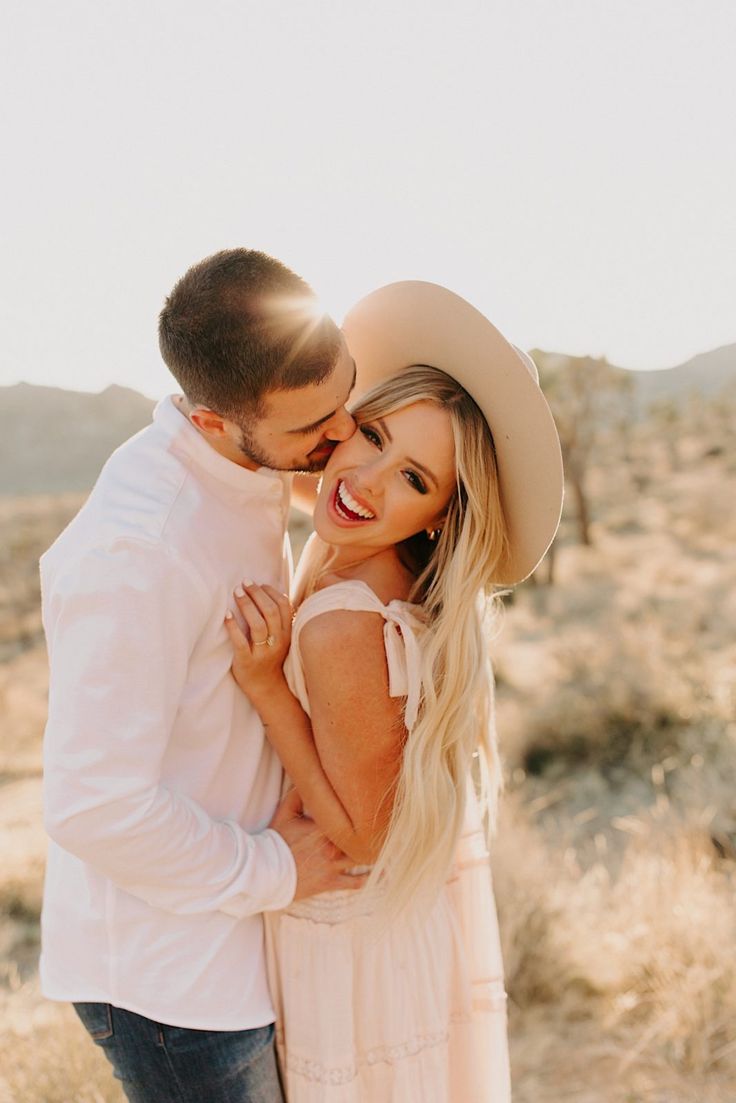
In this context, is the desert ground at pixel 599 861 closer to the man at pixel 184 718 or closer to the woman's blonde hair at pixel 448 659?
the man at pixel 184 718

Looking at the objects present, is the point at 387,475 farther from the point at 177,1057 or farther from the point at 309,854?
the point at 177,1057

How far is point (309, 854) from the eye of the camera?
77.9 inches

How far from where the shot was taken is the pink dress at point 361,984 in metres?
2.00

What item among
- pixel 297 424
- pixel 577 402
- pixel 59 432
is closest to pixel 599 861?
pixel 297 424

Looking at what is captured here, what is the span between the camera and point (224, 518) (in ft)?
6.21

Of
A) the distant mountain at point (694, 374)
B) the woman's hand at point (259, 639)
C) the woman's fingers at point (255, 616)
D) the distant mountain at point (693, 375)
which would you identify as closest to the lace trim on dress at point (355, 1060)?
the woman's hand at point (259, 639)

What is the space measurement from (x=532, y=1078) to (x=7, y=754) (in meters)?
6.83

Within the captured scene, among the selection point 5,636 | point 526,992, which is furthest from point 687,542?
point 526,992

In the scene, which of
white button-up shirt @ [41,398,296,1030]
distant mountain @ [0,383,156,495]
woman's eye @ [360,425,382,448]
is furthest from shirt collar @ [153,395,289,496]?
distant mountain @ [0,383,156,495]

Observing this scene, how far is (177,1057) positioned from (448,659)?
39.7 inches

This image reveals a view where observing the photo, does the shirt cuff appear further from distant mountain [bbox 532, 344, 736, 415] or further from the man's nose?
distant mountain [bbox 532, 344, 736, 415]

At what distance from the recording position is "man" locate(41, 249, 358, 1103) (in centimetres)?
163

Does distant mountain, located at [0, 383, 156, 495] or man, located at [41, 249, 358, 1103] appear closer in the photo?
man, located at [41, 249, 358, 1103]

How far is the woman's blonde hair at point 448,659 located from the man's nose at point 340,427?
6.3 inches
